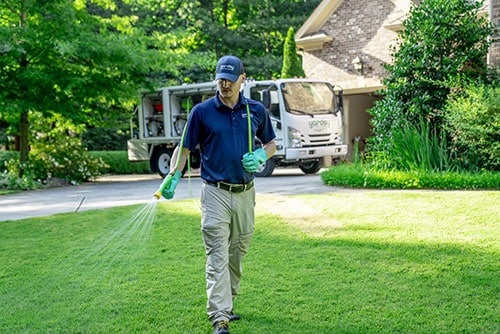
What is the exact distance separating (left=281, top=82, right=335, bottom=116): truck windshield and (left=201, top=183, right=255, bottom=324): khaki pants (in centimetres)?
1099

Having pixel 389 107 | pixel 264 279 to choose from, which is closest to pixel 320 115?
pixel 389 107

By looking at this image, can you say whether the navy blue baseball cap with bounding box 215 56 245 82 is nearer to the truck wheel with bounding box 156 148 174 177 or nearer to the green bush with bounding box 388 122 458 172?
the green bush with bounding box 388 122 458 172

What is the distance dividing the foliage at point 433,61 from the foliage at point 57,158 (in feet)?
30.2

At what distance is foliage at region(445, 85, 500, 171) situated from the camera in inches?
393

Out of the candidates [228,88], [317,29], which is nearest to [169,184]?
[228,88]

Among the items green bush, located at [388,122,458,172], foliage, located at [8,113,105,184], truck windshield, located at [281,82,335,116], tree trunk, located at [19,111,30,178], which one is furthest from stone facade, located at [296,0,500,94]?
tree trunk, located at [19,111,30,178]

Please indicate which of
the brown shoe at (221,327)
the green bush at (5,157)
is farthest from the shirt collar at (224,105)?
the green bush at (5,157)

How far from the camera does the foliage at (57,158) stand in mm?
16250

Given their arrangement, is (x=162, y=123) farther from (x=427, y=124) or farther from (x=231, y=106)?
(x=231, y=106)

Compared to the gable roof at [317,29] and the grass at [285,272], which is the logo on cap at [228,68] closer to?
the grass at [285,272]

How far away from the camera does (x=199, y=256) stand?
6.16 m

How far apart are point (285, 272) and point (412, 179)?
539 centimetres

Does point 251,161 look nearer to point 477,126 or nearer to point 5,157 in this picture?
point 477,126

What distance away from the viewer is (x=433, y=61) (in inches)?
454
